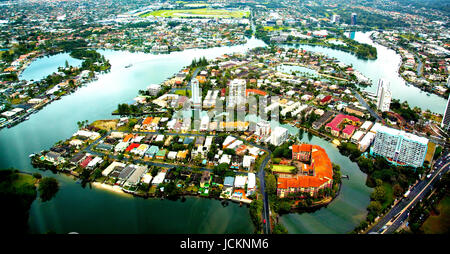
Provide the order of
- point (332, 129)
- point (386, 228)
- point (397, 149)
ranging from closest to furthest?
point (386, 228) → point (397, 149) → point (332, 129)

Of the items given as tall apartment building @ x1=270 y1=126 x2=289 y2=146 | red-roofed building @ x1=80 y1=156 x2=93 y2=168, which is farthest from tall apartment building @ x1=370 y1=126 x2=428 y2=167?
red-roofed building @ x1=80 y1=156 x2=93 y2=168

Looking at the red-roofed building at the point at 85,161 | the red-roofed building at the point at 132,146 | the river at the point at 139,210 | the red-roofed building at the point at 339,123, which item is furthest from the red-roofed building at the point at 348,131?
the red-roofed building at the point at 85,161

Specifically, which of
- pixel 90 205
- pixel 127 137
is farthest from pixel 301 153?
pixel 90 205

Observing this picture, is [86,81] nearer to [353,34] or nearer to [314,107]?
[314,107]

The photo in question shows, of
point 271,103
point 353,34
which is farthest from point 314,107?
point 353,34

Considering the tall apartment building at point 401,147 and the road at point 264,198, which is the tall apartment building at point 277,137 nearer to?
the road at point 264,198

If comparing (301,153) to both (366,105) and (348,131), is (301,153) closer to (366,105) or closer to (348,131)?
(348,131)

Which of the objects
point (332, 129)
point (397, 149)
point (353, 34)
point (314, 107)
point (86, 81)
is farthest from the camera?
point (353, 34)

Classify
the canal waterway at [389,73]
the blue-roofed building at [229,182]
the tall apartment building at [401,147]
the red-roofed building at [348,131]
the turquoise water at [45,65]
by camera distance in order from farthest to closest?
the turquoise water at [45,65], the canal waterway at [389,73], the red-roofed building at [348,131], the tall apartment building at [401,147], the blue-roofed building at [229,182]
